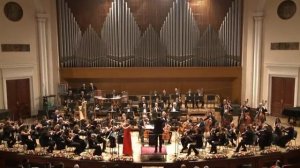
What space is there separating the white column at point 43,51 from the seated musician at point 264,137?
1157 centimetres

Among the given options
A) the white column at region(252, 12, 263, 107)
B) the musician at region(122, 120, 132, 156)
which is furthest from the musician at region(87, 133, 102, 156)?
the white column at region(252, 12, 263, 107)

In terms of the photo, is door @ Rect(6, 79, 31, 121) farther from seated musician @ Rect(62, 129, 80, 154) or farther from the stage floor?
the stage floor

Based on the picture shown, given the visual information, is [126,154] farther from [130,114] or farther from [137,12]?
[137,12]

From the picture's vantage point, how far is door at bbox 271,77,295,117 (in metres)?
17.5

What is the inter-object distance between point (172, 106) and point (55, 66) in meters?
7.41

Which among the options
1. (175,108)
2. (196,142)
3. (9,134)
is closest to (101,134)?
(196,142)

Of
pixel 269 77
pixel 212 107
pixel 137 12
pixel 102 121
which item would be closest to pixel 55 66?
pixel 137 12

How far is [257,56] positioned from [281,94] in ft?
7.72

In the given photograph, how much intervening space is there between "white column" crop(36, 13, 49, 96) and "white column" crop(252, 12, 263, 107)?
11.2 meters

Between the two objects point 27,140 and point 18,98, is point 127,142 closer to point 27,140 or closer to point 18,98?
point 27,140

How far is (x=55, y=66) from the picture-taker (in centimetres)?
1920

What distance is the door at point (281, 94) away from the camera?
17.5m

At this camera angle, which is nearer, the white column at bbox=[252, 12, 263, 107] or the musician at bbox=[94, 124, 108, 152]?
the musician at bbox=[94, 124, 108, 152]

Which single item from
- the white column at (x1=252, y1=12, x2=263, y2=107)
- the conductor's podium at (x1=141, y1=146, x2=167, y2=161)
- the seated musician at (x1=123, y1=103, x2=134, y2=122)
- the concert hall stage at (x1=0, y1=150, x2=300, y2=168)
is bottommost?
the concert hall stage at (x1=0, y1=150, x2=300, y2=168)
